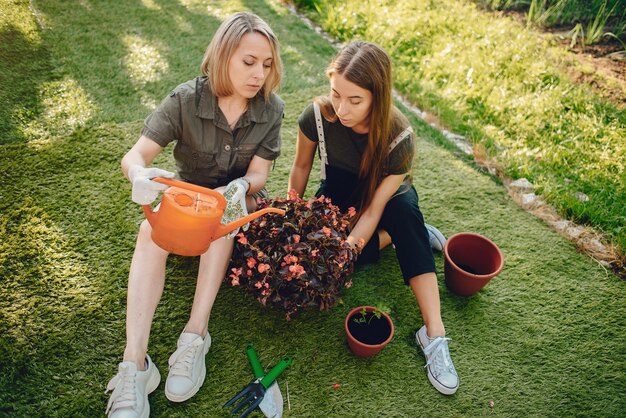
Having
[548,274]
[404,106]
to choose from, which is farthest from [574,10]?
[548,274]

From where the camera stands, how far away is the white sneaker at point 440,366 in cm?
186

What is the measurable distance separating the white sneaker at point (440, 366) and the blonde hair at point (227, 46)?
56.7 inches

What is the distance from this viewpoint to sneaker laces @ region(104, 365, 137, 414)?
1.55 m

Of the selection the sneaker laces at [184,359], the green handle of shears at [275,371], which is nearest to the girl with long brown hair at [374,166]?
the green handle of shears at [275,371]

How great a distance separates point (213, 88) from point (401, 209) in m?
1.02

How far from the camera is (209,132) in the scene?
6.32 feet

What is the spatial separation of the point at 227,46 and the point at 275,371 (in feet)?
4.53

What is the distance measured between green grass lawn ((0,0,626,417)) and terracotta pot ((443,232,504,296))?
0.38 feet

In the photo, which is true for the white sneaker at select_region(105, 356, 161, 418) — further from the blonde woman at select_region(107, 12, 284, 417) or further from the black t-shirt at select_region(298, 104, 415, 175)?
the black t-shirt at select_region(298, 104, 415, 175)

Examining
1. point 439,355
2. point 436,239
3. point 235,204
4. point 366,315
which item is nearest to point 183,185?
point 235,204

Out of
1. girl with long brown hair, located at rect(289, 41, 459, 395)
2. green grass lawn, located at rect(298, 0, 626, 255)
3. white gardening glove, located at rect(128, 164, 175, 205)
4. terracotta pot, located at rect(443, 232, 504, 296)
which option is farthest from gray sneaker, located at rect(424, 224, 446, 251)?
white gardening glove, located at rect(128, 164, 175, 205)

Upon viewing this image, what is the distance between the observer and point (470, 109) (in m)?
3.61

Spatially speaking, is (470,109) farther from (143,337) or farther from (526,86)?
(143,337)

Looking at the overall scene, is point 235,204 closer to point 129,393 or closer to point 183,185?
point 183,185
